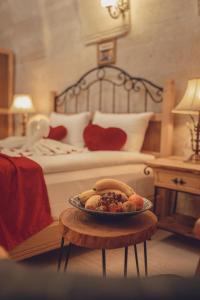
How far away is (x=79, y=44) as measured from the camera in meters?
3.93

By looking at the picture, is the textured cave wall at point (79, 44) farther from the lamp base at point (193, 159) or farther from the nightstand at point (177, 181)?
the nightstand at point (177, 181)

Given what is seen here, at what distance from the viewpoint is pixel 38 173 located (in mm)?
2133

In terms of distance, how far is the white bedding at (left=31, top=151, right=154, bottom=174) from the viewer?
2355 millimetres

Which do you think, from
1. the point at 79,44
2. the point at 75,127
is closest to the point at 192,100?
the point at 75,127

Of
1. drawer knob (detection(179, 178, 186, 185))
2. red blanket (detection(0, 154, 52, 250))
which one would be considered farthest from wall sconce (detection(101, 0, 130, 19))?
red blanket (detection(0, 154, 52, 250))

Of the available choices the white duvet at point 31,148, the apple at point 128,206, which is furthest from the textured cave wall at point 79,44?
the apple at point 128,206

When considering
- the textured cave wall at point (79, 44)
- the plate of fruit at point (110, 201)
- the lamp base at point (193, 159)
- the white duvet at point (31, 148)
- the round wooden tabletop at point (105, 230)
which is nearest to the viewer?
the round wooden tabletop at point (105, 230)

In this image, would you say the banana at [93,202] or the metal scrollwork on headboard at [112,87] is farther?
the metal scrollwork on headboard at [112,87]

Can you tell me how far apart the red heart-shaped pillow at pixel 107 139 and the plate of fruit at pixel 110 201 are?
1.36 metres

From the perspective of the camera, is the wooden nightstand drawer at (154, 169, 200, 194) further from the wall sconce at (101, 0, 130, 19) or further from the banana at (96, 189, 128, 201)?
the wall sconce at (101, 0, 130, 19)

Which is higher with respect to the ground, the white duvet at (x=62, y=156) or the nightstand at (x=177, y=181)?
the white duvet at (x=62, y=156)

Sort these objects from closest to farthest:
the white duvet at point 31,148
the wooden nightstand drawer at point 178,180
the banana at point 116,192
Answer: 1. the banana at point 116,192
2. the wooden nightstand drawer at point 178,180
3. the white duvet at point 31,148

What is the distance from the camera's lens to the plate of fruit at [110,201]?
1.49 meters

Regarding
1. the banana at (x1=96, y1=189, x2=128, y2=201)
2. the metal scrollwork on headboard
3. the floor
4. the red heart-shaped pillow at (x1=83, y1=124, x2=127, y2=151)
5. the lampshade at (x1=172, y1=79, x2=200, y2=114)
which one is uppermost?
the metal scrollwork on headboard
